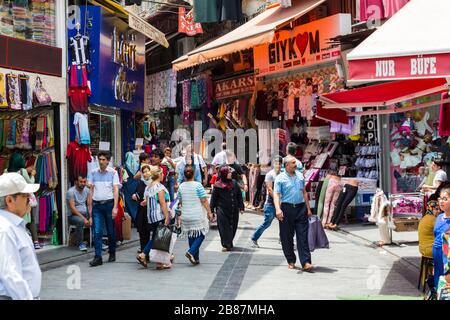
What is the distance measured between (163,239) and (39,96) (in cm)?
377

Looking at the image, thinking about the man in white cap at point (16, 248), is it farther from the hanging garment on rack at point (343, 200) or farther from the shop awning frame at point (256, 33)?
the shop awning frame at point (256, 33)

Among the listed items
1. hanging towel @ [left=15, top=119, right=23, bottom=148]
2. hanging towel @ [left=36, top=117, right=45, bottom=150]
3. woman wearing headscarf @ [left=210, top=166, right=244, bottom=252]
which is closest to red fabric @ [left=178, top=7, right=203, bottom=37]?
hanging towel @ [left=36, top=117, right=45, bottom=150]

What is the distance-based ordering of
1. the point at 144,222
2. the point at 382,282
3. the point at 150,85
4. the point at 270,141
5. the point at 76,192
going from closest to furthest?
the point at 382,282 < the point at 144,222 < the point at 76,192 < the point at 270,141 < the point at 150,85

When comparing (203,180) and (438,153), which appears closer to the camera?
(438,153)

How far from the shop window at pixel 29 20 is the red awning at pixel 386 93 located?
583cm

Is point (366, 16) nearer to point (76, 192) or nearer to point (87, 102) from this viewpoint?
point (87, 102)

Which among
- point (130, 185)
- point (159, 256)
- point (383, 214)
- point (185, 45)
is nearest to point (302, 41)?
point (130, 185)

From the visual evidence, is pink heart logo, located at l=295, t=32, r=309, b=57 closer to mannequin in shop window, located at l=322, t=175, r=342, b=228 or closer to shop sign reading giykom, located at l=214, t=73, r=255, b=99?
shop sign reading giykom, located at l=214, t=73, r=255, b=99

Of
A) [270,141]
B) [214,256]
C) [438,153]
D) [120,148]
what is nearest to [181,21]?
[270,141]

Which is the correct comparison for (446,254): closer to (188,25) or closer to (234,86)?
(234,86)

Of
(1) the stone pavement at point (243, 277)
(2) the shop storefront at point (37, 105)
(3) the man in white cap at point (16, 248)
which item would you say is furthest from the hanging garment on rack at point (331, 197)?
(3) the man in white cap at point (16, 248)

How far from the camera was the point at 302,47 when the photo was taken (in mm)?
19078

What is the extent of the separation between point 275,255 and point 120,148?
23.1 ft

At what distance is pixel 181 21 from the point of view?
984 inches
